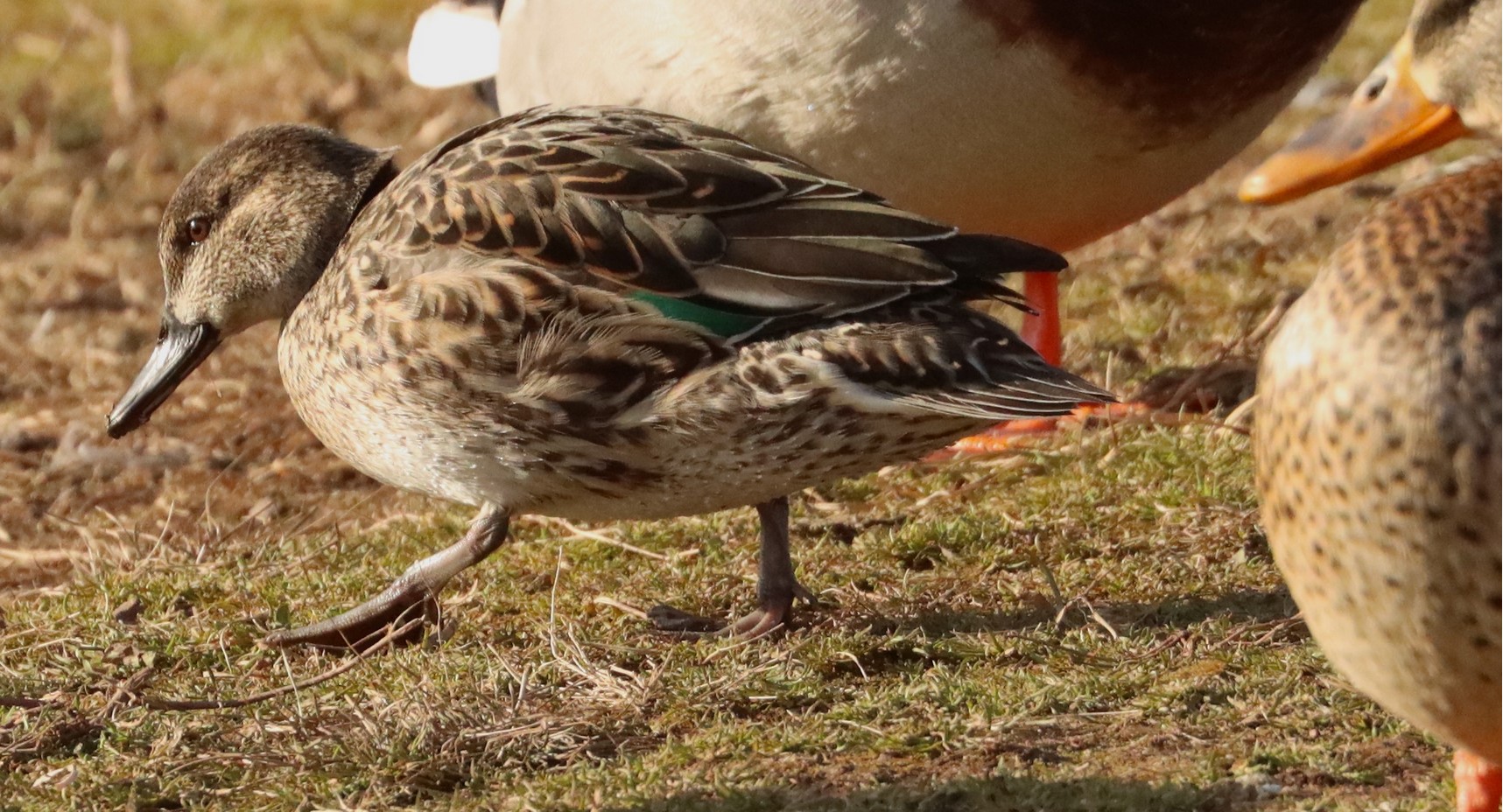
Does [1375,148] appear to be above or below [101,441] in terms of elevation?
above

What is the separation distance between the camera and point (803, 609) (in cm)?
365

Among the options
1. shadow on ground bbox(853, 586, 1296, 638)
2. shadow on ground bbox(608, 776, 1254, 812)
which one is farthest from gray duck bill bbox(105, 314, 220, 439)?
shadow on ground bbox(608, 776, 1254, 812)

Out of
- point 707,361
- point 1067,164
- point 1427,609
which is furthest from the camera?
point 1067,164

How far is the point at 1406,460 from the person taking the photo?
2229mm

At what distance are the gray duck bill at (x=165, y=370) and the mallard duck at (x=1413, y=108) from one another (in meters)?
2.05

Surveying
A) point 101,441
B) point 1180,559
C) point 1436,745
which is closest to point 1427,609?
point 1436,745

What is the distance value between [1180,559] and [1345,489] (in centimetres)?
148

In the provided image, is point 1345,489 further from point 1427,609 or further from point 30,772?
point 30,772

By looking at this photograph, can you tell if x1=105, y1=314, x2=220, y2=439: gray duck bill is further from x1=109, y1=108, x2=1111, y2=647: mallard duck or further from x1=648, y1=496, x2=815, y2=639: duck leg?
x1=648, y1=496, x2=815, y2=639: duck leg

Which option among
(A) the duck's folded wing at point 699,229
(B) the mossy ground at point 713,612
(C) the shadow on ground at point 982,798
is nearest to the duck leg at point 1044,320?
(B) the mossy ground at point 713,612

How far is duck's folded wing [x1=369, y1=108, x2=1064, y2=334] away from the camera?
10.8ft

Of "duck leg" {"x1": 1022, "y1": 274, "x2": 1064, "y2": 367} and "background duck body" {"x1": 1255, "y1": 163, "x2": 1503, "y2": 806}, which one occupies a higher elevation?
"duck leg" {"x1": 1022, "y1": 274, "x2": 1064, "y2": 367}

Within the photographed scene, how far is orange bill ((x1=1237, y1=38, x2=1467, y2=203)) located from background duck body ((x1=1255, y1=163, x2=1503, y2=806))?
0.62m

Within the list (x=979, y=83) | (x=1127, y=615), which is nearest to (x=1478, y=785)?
(x=1127, y=615)
